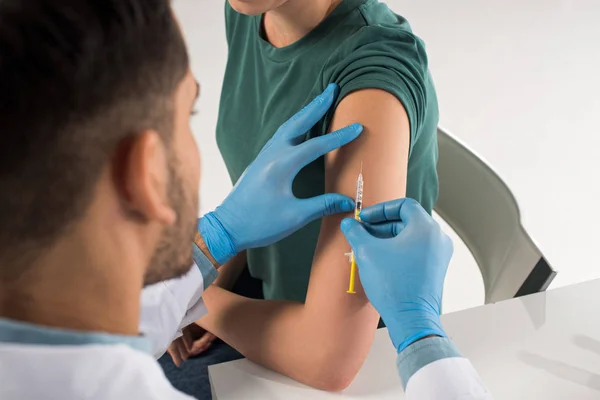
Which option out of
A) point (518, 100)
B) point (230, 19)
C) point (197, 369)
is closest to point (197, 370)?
point (197, 369)

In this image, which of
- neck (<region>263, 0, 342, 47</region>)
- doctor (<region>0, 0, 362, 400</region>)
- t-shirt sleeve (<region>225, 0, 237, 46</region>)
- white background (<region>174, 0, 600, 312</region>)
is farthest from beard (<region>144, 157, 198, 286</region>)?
white background (<region>174, 0, 600, 312</region>)

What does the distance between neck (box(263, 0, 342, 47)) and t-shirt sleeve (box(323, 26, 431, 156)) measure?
10 centimetres

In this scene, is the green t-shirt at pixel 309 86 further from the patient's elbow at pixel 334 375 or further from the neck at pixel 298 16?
the patient's elbow at pixel 334 375

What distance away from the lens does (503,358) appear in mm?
864

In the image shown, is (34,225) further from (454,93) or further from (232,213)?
(454,93)

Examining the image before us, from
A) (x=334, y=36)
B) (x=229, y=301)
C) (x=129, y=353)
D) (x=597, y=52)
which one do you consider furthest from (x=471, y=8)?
(x=129, y=353)

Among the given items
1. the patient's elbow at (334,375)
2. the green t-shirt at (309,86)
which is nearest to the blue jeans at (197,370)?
the green t-shirt at (309,86)

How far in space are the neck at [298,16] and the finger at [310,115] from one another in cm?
15

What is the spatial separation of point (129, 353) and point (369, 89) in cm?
50

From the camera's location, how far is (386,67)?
837mm

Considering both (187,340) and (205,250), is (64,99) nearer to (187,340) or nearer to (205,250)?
(205,250)

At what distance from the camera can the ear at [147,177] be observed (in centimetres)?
50

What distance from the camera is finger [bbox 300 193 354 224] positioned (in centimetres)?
83

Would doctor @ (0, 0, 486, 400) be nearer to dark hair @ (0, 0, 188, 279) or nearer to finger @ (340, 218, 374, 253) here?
dark hair @ (0, 0, 188, 279)
